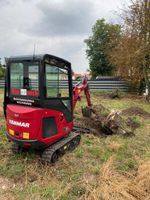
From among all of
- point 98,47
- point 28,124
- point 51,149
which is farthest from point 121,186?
point 98,47

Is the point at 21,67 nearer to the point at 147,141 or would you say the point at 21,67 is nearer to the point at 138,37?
the point at 147,141

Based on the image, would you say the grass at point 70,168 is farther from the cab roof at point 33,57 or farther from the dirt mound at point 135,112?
the dirt mound at point 135,112

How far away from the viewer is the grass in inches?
136

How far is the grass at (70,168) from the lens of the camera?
3463mm

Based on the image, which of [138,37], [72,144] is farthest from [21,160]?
[138,37]

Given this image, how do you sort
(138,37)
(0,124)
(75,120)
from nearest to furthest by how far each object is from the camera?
(0,124), (75,120), (138,37)

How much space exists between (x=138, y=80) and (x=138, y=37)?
9.21 ft

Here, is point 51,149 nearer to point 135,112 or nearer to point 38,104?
point 38,104

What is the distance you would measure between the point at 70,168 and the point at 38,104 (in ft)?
3.98

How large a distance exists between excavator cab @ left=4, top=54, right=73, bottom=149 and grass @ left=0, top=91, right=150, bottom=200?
0.41 m

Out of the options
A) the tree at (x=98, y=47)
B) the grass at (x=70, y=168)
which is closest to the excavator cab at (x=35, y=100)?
the grass at (x=70, y=168)

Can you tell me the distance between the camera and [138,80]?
15914 mm

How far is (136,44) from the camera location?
14.5 meters

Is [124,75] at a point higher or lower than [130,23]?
lower
